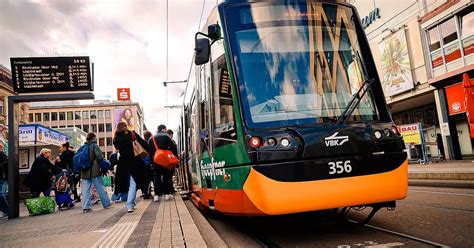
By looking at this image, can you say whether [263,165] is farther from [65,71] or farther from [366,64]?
[65,71]

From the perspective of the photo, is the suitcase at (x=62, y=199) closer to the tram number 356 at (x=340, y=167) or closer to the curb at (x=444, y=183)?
the tram number 356 at (x=340, y=167)

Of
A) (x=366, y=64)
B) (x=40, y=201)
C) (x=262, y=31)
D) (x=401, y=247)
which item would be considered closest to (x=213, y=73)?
(x=262, y=31)

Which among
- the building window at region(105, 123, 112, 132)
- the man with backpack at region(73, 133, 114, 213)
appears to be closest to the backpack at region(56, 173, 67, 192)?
the man with backpack at region(73, 133, 114, 213)

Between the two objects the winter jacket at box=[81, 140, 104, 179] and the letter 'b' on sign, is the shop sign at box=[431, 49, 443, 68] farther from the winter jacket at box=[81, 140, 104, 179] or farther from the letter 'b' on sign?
the letter 'b' on sign

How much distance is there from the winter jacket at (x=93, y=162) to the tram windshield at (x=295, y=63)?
5581mm

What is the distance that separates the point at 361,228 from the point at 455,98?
1634 centimetres

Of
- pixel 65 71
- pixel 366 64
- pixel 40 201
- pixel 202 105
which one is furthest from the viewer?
pixel 65 71

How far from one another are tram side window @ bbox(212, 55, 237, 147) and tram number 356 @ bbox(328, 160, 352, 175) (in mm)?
1053

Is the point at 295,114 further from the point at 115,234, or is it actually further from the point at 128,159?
the point at 128,159

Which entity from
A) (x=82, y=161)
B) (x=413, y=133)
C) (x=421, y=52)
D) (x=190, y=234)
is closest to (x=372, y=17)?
(x=421, y=52)

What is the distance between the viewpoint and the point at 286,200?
3520mm

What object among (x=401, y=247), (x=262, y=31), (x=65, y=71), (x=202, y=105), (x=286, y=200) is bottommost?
(x=401, y=247)

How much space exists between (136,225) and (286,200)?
255cm

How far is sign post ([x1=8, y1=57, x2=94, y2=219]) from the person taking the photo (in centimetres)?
830
